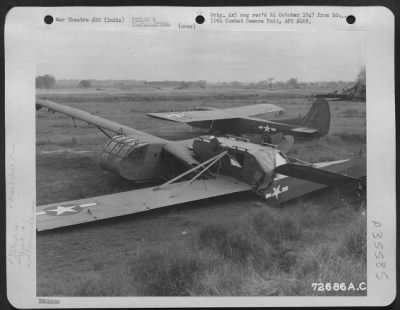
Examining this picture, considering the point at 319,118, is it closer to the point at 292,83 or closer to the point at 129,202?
the point at 292,83

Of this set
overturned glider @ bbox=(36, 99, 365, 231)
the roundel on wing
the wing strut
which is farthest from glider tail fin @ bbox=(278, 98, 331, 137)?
the roundel on wing

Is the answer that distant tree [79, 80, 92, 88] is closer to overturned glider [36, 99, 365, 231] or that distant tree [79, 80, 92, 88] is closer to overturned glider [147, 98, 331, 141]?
overturned glider [36, 99, 365, 231]

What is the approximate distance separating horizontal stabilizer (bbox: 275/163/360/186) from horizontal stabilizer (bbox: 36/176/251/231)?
0.29 metres

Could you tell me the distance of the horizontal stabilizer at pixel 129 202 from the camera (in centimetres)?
219

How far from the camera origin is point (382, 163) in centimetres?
229

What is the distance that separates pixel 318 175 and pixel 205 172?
66cm

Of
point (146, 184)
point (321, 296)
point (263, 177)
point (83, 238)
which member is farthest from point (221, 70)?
point (321, 296)

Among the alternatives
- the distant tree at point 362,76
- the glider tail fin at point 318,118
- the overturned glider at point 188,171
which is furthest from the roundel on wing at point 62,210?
the distant tree at point 362,76

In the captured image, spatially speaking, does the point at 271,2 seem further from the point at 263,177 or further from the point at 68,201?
the point at 68,201

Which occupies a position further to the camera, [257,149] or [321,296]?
[257,149]

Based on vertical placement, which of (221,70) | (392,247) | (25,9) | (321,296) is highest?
(25,9)

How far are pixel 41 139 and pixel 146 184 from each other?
0.67 meters

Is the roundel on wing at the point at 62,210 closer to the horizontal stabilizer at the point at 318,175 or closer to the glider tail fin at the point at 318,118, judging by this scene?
the horizontal stabilizer at the point at 318,175

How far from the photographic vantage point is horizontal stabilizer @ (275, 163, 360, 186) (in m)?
2.25
